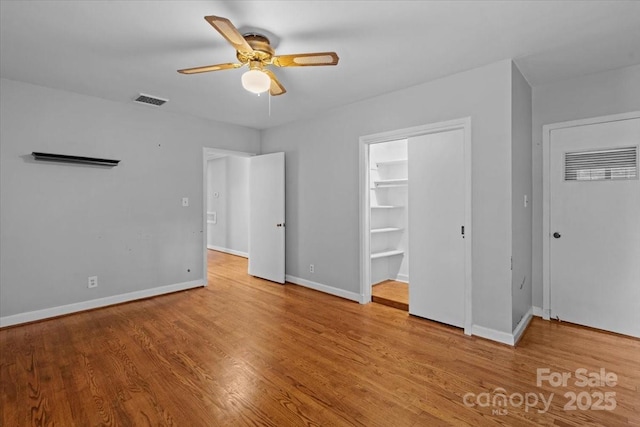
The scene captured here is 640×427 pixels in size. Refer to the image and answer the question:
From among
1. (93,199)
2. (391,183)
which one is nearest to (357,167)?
(391,183)

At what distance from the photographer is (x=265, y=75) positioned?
2.21 metres

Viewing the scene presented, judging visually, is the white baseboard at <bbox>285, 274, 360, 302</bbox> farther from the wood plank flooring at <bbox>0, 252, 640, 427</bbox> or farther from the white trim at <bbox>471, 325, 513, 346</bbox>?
the white trim at <bbox>471, 325, 513, 346</bbox>

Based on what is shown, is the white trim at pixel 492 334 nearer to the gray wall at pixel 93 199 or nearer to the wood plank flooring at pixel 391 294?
the wood plank flooring at pixel 391 294

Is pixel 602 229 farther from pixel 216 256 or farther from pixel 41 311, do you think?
pixel 216 256

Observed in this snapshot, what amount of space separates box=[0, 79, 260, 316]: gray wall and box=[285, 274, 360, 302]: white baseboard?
1.45m

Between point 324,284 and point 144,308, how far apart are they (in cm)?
231

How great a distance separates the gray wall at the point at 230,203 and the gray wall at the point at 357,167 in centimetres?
241

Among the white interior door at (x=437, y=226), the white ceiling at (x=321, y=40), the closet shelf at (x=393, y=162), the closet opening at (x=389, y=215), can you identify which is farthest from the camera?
the closet opening at (x=389, y=215)

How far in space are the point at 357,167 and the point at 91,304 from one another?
3662mm

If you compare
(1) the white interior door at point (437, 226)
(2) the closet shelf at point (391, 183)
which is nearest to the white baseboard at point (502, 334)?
(1) the white interior door at point (437, 226)

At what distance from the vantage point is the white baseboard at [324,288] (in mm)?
3973

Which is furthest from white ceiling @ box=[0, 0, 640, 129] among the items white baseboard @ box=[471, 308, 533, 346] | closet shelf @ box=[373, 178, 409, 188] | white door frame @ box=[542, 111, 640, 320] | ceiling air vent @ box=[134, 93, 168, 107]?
white baseboard @ box=[471, 308, 533, 346]

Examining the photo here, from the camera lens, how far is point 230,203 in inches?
311

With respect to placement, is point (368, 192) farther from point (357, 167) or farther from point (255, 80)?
point (255, 80)
